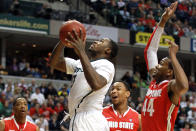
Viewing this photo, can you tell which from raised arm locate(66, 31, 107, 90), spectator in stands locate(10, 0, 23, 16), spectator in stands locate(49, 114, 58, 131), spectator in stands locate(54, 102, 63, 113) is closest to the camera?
raised arm locate(66, 31, 107, 90)

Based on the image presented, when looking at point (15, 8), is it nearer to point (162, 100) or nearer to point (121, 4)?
point (121, 4)

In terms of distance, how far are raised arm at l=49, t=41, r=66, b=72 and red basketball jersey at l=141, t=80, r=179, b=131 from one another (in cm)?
126

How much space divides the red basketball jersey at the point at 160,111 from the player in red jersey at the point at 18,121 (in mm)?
3029

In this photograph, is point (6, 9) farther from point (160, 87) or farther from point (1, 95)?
point (160, 87)

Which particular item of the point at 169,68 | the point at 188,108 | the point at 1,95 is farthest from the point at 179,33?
the point at 169,68

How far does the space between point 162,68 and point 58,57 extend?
1.37 meters

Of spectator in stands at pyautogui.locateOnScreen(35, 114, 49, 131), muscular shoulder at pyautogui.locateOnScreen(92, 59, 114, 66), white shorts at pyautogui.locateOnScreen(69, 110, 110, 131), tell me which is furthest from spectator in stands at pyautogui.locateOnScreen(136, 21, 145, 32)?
white shorts at pyautogui.locateOnScreen(69, 110, 110, 131)

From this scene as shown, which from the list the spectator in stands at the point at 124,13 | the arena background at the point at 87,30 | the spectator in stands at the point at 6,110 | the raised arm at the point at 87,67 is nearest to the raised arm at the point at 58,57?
the raised arm at the point at 87,67

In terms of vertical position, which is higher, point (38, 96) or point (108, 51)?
point (108, 51)

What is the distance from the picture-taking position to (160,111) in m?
5.50

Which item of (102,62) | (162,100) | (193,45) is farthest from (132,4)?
(102,62)

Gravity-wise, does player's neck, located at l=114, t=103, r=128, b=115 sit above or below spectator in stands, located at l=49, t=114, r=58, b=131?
above

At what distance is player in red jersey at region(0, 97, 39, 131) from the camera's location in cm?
791

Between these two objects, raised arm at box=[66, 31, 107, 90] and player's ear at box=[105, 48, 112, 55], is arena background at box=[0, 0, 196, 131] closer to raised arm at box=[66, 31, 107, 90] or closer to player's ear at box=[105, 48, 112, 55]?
player's ear at box=[105, 48, 112, 55]
